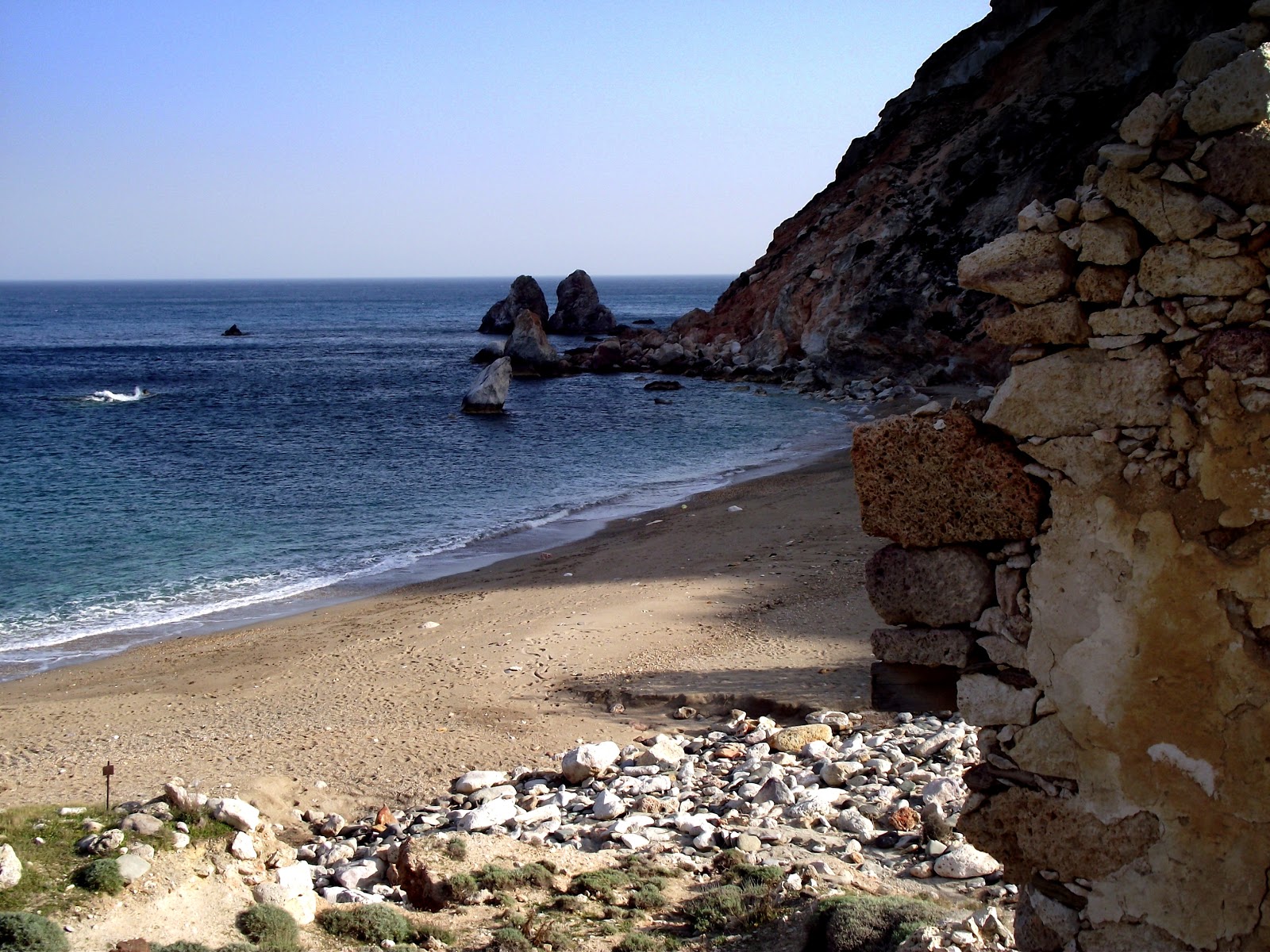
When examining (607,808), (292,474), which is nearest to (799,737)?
(607,808)

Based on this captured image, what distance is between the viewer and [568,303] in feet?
285

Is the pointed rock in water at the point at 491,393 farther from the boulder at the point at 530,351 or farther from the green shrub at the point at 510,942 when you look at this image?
the green shrub at the point at 510,942

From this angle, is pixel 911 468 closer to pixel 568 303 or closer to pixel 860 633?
pixel 860 633

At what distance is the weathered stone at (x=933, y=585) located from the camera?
5004 mm

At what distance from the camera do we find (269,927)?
6.42 m

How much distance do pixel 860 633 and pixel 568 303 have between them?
75840 mm

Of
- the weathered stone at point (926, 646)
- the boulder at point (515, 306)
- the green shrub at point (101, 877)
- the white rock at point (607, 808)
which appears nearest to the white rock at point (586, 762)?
the white rock at point (607, 808)

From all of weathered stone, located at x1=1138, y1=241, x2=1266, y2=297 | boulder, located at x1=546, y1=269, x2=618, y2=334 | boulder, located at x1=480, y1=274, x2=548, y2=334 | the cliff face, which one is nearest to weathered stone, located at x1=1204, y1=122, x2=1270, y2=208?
weathered stone, located at x1=1138, y1=241, x2=1266, y2=297

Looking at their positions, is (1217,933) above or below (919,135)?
below

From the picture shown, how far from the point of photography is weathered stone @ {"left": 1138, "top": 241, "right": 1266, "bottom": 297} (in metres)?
4.23

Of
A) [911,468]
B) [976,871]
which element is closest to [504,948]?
[976,871]

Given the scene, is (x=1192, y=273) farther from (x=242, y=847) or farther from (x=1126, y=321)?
(x=242, y=847)

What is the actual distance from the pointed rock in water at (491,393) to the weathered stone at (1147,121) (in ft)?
129

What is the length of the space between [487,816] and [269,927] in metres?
2.40
